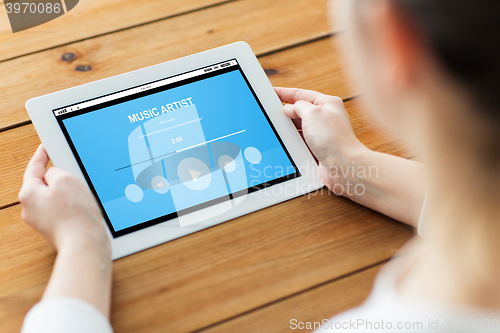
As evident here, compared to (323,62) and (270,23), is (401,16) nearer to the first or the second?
(323,62)

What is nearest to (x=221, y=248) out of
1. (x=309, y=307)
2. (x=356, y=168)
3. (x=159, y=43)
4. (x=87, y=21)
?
(x=309, y=307)

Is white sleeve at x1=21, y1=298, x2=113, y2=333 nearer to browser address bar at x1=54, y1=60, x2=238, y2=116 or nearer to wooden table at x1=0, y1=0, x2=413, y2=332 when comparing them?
wooden table at x1=0, y1=0, x2=413, y2=332

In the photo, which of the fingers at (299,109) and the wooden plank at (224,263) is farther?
the fingers at (299,109)

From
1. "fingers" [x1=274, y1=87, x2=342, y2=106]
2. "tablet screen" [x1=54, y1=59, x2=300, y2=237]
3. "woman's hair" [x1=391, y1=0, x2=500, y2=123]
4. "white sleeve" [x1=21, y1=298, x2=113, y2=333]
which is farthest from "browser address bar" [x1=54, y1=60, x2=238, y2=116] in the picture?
"woman's hair" [x1=391, y1=0, x2=500, y2=123]

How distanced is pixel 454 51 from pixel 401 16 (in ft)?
0.16

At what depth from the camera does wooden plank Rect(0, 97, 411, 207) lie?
Result: 70 cm

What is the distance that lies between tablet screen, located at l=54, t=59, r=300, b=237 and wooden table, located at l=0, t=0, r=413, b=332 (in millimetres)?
60

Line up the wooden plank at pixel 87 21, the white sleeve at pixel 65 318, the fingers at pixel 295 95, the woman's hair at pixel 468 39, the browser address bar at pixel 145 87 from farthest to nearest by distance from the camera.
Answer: the wooden plank at pixel 87 21 < the fingers at pixel 295 95 < the browser address bar at pixel 145 87 < the white sleeve at pixel 65 318 < the woman's hair at pixel 468 39

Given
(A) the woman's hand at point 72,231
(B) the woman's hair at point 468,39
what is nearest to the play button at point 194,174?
(A) the woman's hand at point 72,231

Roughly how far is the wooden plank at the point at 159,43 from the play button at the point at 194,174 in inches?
13.3

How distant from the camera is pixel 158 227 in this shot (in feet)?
2.05

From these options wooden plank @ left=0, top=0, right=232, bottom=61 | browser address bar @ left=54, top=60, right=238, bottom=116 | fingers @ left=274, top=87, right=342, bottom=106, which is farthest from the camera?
wooden plank @ left=0, top=0, right=232, bottom=61

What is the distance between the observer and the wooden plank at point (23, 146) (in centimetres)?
70

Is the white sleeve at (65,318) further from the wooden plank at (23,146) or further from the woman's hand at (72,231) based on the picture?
the wooden plank at (23,146)
